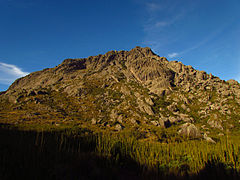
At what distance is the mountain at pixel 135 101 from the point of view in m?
86.1

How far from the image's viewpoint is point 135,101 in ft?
401

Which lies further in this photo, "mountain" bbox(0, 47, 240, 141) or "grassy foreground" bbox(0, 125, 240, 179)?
"mountain" bbox(0, 47, 240, 141)

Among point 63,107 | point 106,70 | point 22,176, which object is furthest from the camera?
point 106,70

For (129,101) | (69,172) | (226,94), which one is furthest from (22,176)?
(226,94)

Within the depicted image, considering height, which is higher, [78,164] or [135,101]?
[135,101]

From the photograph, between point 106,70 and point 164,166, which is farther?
point 106,70

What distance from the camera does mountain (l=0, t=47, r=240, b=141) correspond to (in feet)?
283

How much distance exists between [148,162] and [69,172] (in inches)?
196

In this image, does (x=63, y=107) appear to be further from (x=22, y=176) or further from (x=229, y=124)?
(x=229, y=124)

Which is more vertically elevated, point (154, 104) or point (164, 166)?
point (154, 104)

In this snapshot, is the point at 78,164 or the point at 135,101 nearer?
the point at 78,164

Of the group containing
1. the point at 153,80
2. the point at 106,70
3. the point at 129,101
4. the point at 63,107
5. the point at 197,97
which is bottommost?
the point at 63,107

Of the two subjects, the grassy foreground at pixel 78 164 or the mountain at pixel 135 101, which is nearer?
the grassy foreground at pixel 78 164

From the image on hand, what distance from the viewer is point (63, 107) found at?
112m
